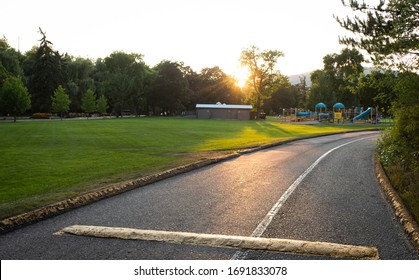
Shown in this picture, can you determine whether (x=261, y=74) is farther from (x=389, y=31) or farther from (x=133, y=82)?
(x=389, y=31)

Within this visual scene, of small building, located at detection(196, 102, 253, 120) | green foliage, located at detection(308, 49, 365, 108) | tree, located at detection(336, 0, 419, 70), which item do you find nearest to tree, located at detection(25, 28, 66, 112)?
small building, located at detection(196, 102, 253, 120)

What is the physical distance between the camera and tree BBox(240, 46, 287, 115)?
272 ft

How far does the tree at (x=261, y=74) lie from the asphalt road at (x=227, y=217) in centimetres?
7411

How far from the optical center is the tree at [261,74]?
8300 centimetres

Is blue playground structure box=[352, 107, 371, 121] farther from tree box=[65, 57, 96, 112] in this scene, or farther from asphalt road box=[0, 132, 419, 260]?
asphalt road box=[0, 132, 419, 260]

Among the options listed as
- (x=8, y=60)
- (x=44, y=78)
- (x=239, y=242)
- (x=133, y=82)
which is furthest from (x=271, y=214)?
(x=133, y=82)

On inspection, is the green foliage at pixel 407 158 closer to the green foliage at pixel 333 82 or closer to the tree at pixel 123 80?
the green foliage at pixel 333 82

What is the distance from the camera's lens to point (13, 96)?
185ft

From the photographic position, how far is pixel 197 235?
5.71 meters

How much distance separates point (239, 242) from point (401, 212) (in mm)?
3687

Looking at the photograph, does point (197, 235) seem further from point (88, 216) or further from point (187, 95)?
point (187, 95)

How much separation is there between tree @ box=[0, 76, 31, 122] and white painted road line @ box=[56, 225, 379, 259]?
5786 cm

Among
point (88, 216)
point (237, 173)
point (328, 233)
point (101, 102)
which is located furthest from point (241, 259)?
point (101, 102)

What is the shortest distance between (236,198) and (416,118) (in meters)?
5.76
